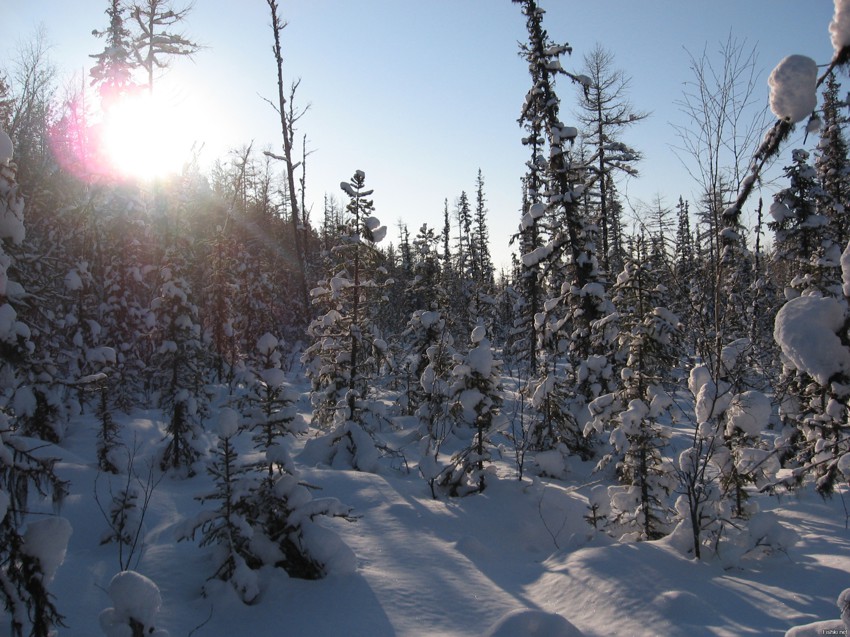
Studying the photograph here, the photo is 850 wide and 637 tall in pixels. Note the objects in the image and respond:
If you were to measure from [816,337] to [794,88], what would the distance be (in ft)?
4.05

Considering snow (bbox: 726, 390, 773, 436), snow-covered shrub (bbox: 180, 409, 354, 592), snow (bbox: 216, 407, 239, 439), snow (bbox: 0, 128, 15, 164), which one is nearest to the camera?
snow (bbox: 0, 128, 15, 164)

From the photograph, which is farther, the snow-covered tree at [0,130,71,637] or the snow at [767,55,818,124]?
the snow-covered tree at [0,130,71,637]

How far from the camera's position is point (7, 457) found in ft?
12.5

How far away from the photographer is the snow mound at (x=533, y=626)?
4.90m

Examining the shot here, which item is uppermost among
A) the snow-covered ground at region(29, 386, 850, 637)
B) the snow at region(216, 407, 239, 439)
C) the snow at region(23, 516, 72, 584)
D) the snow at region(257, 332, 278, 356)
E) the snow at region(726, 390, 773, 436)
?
the snow at region(257, 332, 278, 356)

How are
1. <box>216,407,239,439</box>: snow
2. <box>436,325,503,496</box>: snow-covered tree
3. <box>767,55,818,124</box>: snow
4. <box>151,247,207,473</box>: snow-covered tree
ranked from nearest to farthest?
<box>767,55,818,124</box>: snow
<box>216,407,239,439</box>: snow
<box>436,325,503,496</box>: snow-covered tree
<box>151,247,207,473</box>: snow-covered tree

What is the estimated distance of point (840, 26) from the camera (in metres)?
2.39

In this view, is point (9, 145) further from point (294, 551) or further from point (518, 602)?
point (518, 602)

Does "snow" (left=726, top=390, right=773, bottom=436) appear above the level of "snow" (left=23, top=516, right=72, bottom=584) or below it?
above

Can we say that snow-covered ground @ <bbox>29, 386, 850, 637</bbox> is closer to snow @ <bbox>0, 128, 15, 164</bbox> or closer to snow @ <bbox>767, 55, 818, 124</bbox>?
snow @ <bbox>0, 128, 15, 164</bbox>

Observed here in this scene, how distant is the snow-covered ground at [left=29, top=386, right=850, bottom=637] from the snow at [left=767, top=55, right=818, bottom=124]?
4535 mm

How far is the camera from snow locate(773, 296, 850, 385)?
100.0 inches

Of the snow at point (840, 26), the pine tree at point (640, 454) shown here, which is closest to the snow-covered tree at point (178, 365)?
the pine tree at point (640, 454)

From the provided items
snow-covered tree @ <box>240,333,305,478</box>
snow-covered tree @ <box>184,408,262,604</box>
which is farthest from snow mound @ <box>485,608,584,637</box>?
snow-covered tree @ <box>240,333,305,478</box>
